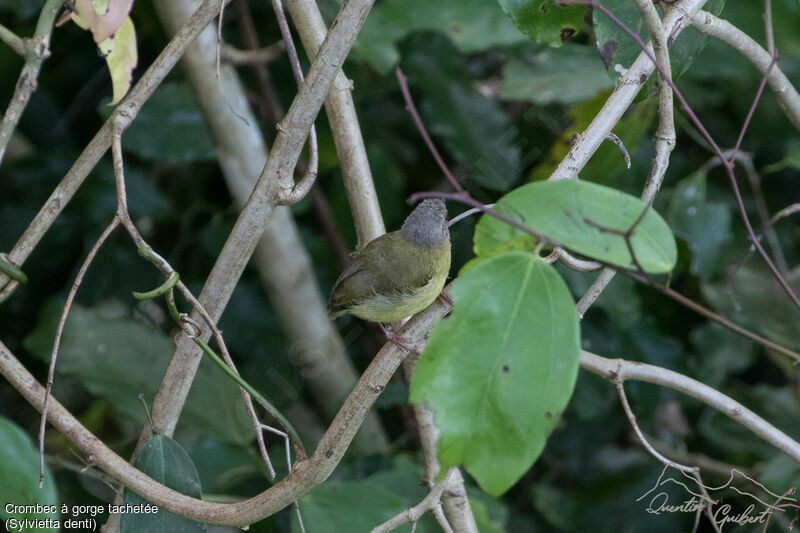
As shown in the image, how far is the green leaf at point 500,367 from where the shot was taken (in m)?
0.70

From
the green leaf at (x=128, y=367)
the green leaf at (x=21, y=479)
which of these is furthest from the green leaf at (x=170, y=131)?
the green leaf at (x=21, y=479)

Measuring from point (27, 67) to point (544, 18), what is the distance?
2.58ft

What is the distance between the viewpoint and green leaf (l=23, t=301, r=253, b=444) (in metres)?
1.73

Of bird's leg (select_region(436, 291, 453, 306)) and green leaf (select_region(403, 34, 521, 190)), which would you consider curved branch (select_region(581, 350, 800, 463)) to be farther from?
green leaf (select_region(403, 34, 521, 190))

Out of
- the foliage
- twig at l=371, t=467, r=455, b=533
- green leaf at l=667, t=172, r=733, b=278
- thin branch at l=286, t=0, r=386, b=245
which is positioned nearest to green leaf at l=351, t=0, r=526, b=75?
the foliage

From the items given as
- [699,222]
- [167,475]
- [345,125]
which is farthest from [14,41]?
[699,222]

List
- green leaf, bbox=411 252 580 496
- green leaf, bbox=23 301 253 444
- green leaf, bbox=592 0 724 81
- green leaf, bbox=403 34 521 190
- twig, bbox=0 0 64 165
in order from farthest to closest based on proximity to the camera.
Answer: green leaf, bbox=403 34 521 190 → green leaf, bbox=23 301 253 444 → green leaf, bbox=592 0 724 81 → twig, bbox=0 0 64 165 → green leaf, bbox=411 252 580 496

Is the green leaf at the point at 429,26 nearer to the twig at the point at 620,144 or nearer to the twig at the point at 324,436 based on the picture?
the twig at the point at 620,144

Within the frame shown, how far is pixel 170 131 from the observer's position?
208cm

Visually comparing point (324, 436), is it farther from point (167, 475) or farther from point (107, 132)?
point (107, 132)

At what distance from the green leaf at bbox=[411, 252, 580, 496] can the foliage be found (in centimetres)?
69

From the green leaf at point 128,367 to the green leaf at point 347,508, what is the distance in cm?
45

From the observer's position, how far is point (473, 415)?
718 millimetres

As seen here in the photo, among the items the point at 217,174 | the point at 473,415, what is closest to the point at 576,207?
the point at 473,415
